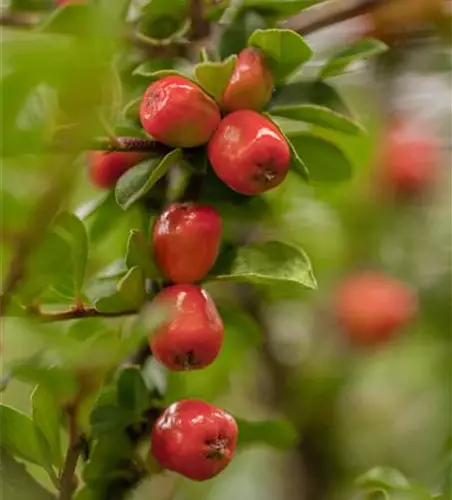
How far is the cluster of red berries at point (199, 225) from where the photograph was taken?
17.8 inches

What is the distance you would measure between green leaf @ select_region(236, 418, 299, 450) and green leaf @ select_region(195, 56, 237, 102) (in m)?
0.21

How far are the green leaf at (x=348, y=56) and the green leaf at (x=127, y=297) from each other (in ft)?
0.57

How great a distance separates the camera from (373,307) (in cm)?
85

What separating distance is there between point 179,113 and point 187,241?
0.06 meters

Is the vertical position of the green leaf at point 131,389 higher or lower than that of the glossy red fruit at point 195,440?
lower

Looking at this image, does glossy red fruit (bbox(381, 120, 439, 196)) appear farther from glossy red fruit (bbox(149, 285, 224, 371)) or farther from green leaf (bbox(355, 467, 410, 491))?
glossy red fruit (bbox(149, 285, 224, 371))

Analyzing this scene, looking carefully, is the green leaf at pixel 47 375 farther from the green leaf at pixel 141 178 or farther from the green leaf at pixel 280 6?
the green leaf at pixel 280 6

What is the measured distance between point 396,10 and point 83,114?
0.51 m

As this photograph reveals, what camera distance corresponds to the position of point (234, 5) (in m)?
0.58

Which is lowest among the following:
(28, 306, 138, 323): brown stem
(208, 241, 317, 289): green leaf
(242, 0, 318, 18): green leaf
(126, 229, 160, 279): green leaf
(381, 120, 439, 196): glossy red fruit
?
(381, 120, 439, 196): glossy red fruit

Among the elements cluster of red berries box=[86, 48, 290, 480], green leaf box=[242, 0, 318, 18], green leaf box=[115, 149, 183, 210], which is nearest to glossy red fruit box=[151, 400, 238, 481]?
cluster of red berries box=[86, 48, 290, 480]

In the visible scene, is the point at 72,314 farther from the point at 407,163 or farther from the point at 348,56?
the point at 407,163

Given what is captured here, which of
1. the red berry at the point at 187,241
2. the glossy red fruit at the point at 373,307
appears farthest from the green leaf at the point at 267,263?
the glossy red fruit at the point at 373,307

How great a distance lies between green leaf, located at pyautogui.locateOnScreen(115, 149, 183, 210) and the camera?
0.47m
